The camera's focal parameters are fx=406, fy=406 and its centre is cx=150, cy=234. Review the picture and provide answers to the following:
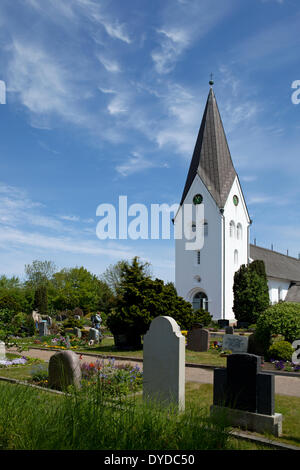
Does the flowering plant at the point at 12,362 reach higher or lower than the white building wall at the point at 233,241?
lower

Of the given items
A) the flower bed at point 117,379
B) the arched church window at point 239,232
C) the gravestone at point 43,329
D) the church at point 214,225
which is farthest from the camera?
the arched church window at point 239,232

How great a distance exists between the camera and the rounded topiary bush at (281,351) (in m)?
12.1

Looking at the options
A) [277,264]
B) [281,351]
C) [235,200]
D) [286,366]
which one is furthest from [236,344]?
[277,264]

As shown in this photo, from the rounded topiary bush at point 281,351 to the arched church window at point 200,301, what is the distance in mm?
24781

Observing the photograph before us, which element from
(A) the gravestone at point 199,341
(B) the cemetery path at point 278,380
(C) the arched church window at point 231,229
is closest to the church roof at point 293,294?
(C) the arched church window at point 231,229

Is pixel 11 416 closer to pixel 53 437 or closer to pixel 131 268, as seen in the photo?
→ pixel 53 437

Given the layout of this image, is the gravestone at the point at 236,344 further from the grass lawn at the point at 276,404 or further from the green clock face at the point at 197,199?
the green clock face at the point at 197,199

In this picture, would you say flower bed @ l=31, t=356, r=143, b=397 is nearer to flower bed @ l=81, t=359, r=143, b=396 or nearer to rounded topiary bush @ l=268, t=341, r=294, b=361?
flower bed @ l=81, t=359, r=143, b=396

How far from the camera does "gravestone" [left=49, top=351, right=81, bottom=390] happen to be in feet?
24.8

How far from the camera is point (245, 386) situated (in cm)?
575

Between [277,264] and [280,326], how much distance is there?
1550 inches

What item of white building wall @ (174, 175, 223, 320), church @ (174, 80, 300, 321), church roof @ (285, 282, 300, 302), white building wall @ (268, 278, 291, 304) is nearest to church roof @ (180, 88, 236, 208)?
church @ (174, 80, 300, 321)

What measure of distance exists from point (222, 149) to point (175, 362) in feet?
115
